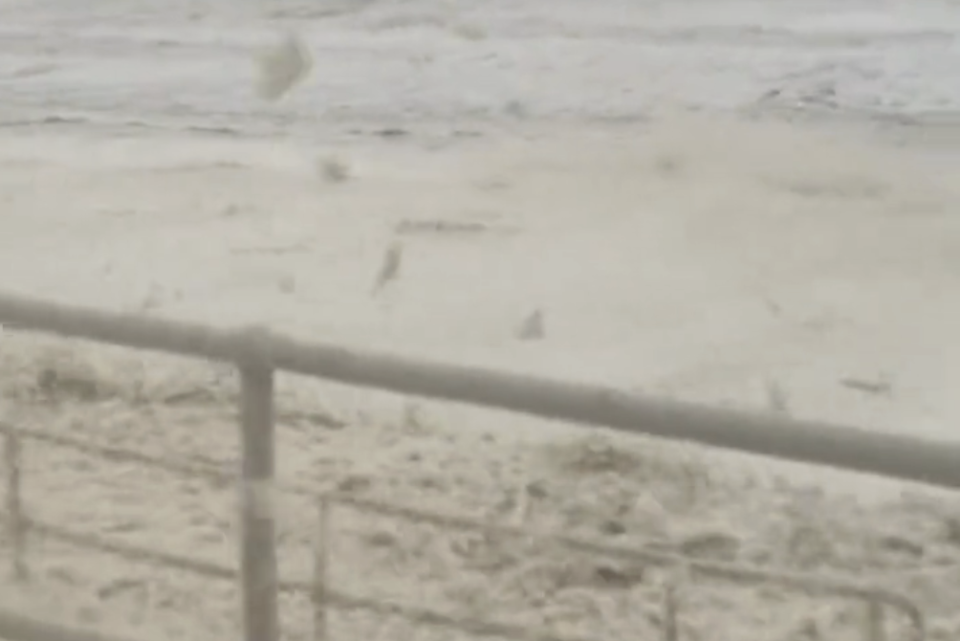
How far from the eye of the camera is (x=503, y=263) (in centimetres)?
96

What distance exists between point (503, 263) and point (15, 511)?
42 cm

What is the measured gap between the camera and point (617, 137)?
1107 mm

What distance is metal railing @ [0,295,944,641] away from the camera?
389 mm

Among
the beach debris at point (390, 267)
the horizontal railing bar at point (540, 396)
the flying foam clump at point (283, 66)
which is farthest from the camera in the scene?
the flying foam clump at point (283, 66)

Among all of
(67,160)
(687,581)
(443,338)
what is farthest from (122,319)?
(67,160)

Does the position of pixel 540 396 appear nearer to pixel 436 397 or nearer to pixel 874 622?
pixel 436 397

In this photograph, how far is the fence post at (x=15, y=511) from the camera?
1.91 ft

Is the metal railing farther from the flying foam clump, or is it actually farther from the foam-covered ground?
the flying foam clump

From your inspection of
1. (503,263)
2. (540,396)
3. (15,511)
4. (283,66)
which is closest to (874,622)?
(540,396)

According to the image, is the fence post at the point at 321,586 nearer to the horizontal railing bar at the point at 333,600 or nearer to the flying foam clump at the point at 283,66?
the horizontal railing bar at the point at 333,600

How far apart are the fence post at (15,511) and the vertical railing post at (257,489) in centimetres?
15

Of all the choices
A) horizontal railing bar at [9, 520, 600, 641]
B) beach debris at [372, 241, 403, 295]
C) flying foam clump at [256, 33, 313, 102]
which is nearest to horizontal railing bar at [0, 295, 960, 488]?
horizontal railing bar at [9, 520, 600, 641]

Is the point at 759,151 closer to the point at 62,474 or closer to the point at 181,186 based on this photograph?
the point at 181,186

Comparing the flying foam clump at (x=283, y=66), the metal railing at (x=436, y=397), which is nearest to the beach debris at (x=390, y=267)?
the flying foam clump at (x=283, y=66)
